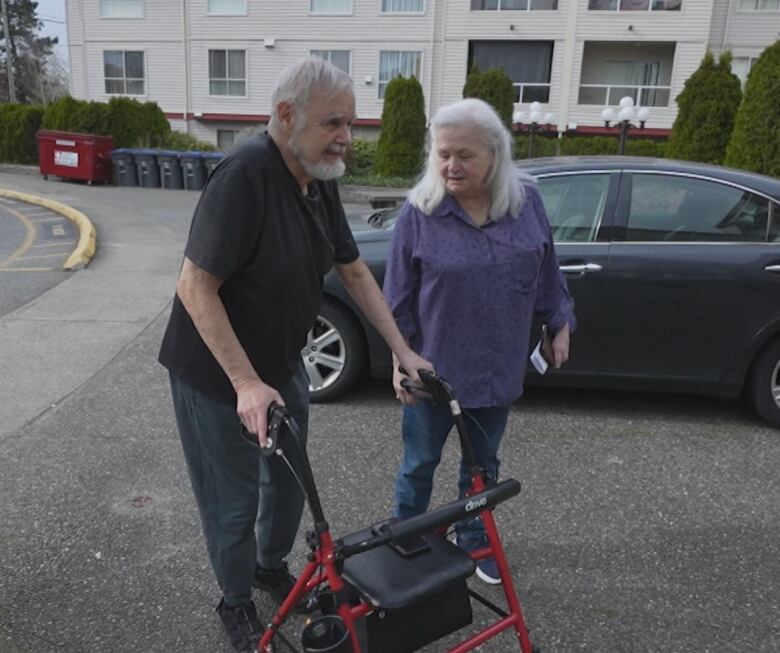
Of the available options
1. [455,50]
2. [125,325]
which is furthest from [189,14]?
[125,325]

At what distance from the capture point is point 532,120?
15.5 metres

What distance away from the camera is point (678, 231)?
4.08 metres

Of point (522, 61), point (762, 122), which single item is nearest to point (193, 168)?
point (762, 122)

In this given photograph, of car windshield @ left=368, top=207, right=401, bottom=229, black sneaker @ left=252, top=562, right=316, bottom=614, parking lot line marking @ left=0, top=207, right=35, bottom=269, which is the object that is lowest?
parking lot line marking @ left=0, top=207, right=35, bottom=269

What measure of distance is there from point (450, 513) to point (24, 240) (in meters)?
10.6

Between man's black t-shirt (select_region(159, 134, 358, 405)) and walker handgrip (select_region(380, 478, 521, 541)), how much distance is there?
67cm

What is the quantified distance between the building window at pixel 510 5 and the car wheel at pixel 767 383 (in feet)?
77.6

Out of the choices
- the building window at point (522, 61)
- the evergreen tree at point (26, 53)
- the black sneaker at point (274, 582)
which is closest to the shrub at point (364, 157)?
the building window at point (522, 61)

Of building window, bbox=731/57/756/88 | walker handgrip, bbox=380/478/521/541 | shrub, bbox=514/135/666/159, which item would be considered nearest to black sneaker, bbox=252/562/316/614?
walker handgrip, bbox=380/478/521/541

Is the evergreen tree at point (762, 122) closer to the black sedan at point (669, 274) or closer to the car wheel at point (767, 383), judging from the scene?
the black sedan at point (669, 274)

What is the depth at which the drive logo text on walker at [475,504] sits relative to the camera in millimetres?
1806

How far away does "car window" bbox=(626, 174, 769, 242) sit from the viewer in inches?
159

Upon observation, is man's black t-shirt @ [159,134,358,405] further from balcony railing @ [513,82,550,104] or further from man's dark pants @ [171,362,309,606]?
balcony railing @ [513,82,550,104]

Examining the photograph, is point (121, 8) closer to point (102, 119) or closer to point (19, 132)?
point (19, 132)
